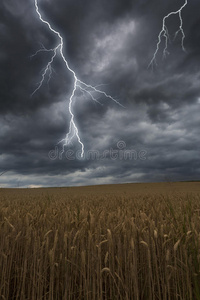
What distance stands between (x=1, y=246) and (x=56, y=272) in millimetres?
619

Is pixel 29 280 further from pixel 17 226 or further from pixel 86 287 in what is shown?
pixel 17 226

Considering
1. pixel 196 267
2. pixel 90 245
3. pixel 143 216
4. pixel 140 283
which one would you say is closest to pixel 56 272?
pixel 90 245

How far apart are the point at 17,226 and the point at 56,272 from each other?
3.29 ft

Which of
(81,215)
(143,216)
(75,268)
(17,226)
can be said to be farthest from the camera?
(81,215)

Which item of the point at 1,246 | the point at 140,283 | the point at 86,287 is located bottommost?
the point at 140,283

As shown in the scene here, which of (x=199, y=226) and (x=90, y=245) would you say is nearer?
(x=90, y=245)

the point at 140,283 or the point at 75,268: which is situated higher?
the point at 75,268

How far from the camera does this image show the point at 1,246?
218cm

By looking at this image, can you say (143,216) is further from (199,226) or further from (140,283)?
(140,283)

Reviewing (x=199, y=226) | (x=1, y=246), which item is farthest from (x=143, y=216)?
(x=1, y=246)

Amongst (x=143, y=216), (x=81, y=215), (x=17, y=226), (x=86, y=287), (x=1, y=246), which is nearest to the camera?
(x=86, y=287)

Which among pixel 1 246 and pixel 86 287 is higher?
pixel 1 246

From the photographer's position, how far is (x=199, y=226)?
2924mm

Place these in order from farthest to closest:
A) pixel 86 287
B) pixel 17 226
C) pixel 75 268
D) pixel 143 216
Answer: pixel 143 216
pixel 17 226
pixel 75 268
pixel 86 287
